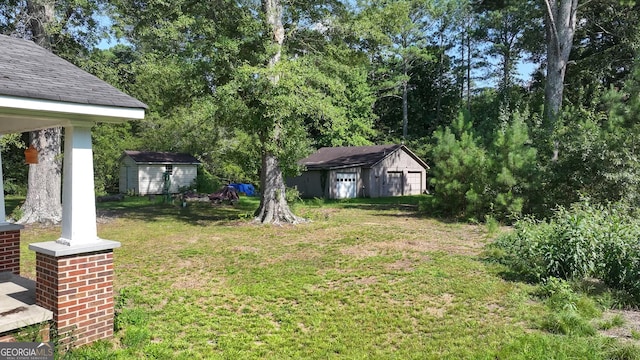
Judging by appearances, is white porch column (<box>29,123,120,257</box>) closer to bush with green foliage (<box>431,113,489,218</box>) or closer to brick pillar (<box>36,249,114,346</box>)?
brick pillar (<box>36,249,114,346</box>)

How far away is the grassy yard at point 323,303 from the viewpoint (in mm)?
4312

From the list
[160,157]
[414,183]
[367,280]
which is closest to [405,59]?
[414,183]

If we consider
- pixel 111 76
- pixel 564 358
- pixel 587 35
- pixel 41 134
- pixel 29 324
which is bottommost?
pixel 564 358

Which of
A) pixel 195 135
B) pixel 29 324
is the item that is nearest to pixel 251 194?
pixel 195 135

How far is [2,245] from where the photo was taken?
552 cm

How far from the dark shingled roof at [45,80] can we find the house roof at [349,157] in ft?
62.4

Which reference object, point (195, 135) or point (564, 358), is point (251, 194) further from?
point (564, 358)

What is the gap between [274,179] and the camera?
13297 mm

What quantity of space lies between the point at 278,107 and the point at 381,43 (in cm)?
467

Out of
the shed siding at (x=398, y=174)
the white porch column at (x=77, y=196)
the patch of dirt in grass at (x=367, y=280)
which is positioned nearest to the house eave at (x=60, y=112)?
the white porch column at (x=77, y=196)

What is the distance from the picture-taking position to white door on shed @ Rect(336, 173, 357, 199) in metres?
24.5

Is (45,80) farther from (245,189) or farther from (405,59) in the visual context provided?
(405,59)

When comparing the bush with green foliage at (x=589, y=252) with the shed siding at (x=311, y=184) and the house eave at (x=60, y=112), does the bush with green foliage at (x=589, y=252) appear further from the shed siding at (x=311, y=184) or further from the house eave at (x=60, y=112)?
the shed siding at (x=311, y=184)

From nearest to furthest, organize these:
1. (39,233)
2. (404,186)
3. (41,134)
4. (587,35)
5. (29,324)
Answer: (29,324) < (39,233) < (41,134) < (587,35) < (404,186)
